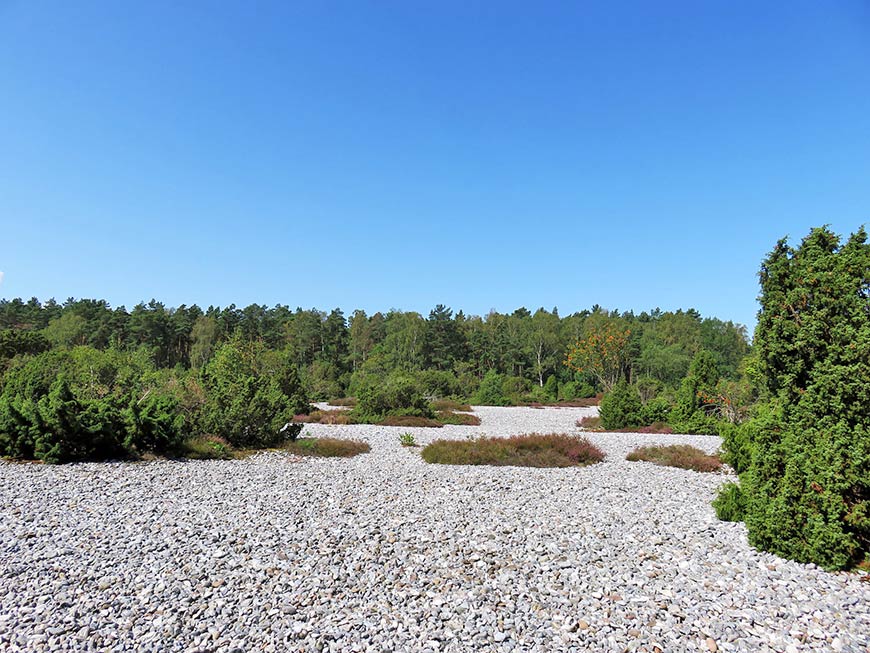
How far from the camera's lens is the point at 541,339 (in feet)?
189

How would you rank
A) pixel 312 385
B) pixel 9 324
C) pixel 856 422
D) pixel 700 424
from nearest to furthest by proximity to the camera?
pixel 856 422
pixel 700 424
pixel 312 385
pixel 9 324

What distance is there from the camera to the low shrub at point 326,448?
12.5 metres

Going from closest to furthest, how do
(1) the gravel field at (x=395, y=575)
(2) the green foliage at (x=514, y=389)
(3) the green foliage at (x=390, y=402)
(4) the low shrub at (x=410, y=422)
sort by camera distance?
(1) the gravel field at (x=395, y=575), (4) the low shrub at (x=410, y=422), (3) the green foliage at (x=390, y=402), (2) the green foliage at (x=514, y=389)

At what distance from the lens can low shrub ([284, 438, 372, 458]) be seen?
41.2 feet

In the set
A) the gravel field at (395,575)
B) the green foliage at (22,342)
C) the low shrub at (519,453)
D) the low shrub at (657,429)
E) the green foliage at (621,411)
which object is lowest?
the gravel field at (395,575)

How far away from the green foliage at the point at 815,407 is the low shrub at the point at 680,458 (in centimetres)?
529

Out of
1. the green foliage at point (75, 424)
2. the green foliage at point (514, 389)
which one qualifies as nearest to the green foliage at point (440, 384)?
the green foliage at point (514, 389)

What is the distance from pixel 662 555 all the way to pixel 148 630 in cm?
506

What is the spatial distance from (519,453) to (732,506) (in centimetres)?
564

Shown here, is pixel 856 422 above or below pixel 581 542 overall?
above

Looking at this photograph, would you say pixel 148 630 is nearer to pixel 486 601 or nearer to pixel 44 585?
pixel 44 585

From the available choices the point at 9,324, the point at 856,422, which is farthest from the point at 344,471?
the point at 9,324

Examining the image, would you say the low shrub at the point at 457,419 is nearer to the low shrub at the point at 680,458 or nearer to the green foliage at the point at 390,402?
the green foliage at the point at 390,402

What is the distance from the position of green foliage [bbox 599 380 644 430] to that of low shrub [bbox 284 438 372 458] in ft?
35.6
